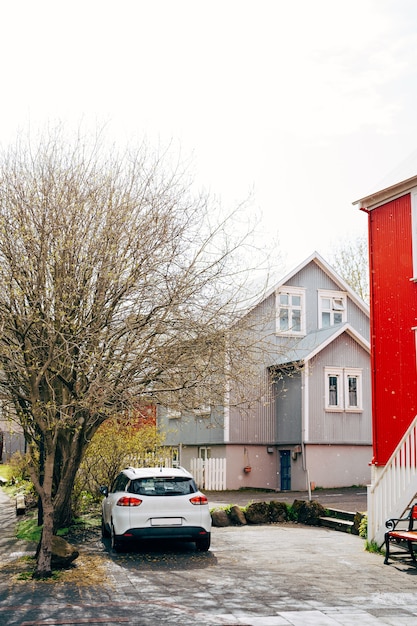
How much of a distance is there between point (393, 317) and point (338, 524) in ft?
16.9

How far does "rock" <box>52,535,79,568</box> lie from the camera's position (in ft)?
38.8

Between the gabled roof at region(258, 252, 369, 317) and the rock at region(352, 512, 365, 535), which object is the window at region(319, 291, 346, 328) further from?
the rock at region(352, 512, 365, 535)

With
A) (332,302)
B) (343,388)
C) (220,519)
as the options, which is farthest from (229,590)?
(332,302)

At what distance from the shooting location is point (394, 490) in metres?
13.6

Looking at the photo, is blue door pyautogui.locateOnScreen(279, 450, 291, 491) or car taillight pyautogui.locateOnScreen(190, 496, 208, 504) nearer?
car taillight pyautogui.locateOnScreen(190, 496, 208, 504)

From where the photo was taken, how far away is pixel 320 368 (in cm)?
2806

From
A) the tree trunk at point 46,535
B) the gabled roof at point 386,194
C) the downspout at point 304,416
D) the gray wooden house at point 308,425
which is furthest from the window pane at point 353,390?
the tree trunk at point 46,535

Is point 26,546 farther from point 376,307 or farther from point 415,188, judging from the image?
point 415,188

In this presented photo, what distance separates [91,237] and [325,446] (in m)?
17.0

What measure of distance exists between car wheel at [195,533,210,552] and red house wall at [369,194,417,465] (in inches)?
170

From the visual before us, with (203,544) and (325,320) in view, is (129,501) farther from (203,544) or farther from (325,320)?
(325,320)

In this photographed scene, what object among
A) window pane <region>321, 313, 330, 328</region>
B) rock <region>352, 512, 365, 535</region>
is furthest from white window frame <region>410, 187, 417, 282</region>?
window pane <region>321, 313, 330, 328</region>

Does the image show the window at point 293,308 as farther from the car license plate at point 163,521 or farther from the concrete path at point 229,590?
the car license plate at point 163,521

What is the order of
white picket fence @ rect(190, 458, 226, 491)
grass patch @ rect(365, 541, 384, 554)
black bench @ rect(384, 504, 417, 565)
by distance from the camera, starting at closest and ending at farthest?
1. black bench @ rect(384, 504, 417, 565)
2. grass patch @ rect(365, 541, 384, 554)
3. white picket fence @ rect(190, 458, 226, 491)
